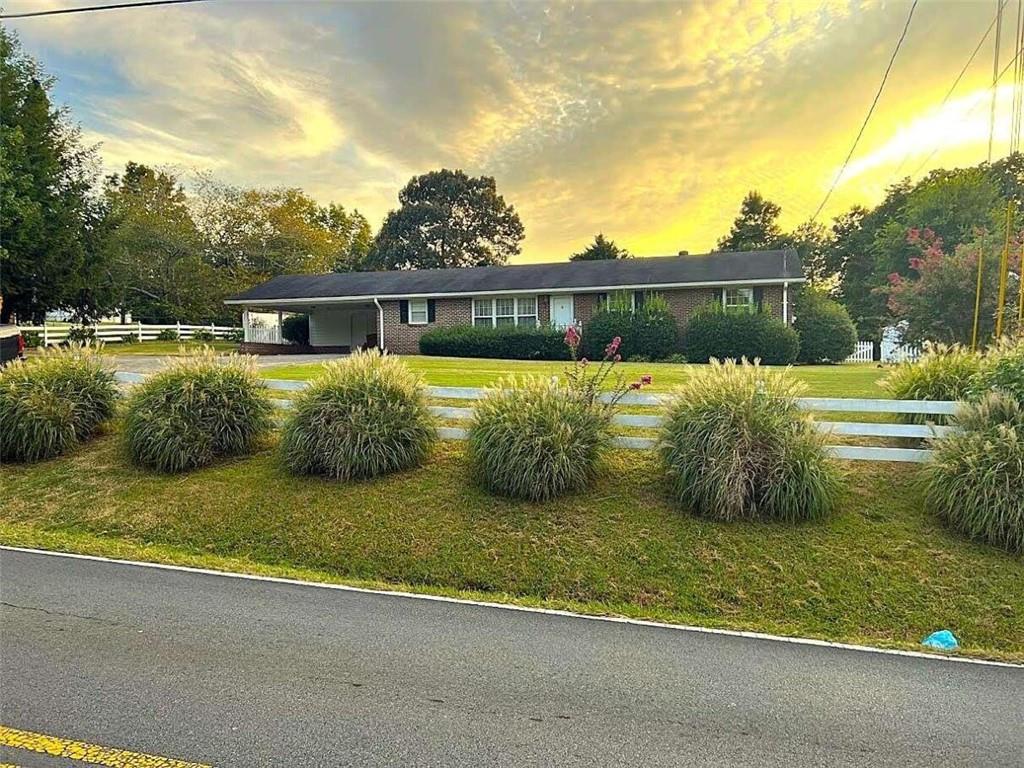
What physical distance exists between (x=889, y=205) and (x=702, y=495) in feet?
160

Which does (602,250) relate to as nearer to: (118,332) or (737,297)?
(737,297)

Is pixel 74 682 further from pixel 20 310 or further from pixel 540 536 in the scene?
pixel 20 310

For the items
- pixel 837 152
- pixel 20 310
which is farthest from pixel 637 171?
pixel 20 310

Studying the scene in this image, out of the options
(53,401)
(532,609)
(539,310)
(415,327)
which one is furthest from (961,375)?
(415,327)

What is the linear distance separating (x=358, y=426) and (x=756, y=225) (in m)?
51.2

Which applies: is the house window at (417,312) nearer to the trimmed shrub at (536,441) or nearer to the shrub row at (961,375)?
the trimmed shrub at (536,441)

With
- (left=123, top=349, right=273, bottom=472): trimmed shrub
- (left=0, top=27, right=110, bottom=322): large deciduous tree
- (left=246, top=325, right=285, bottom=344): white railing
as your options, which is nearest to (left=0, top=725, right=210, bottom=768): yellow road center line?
(left=123, top=349, right=273, bottom=472): trimmed shrub

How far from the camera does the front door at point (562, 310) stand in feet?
72.5

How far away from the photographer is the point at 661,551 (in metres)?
5.07

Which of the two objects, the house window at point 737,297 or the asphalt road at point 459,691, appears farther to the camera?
the house window at point 737,297

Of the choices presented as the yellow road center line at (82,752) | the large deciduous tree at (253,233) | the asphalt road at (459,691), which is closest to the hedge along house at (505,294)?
the large deciduous tree at (253,233)

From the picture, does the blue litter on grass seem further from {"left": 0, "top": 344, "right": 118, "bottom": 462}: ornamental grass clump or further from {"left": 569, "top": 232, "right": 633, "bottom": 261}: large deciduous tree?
{"left": 569, "top": 232, "right": 633, "bottom": 261}: large deciduous tree

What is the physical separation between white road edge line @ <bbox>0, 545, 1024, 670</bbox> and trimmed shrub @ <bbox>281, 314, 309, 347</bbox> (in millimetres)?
24305

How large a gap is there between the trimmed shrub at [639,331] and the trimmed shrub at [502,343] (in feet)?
3.85
